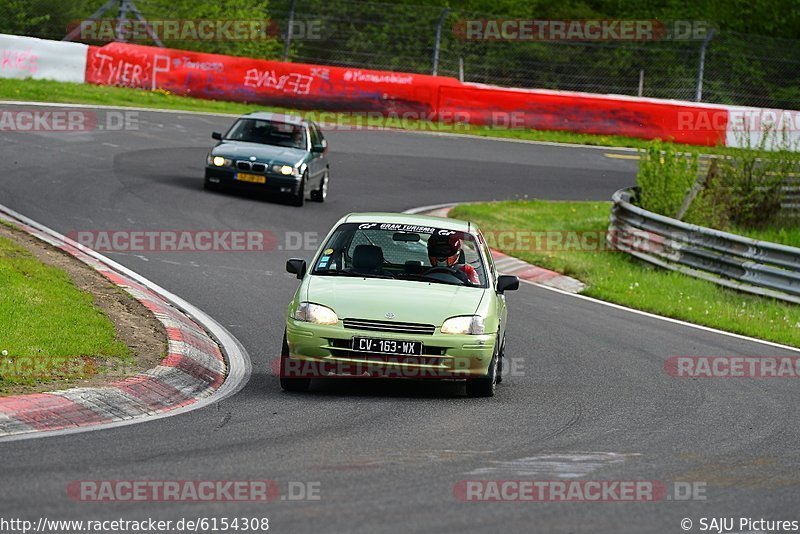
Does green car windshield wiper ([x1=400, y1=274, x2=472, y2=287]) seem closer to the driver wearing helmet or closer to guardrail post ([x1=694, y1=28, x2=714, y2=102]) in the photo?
the driver wearing helmet

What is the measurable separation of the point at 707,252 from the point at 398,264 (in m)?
8.92

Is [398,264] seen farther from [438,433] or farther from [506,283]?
[438,433]

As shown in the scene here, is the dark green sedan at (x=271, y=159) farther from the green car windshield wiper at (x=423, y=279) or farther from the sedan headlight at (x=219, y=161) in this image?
the green car windshield wiper at (x=423, y=279)

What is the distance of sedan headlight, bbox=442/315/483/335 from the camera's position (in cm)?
1016

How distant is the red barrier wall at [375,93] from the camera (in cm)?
3291

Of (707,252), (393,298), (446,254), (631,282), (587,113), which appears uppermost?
(587,113)

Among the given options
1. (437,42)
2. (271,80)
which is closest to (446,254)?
(271,80)

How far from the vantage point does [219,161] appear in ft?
72.6

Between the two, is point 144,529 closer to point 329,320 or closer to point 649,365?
point 329,320

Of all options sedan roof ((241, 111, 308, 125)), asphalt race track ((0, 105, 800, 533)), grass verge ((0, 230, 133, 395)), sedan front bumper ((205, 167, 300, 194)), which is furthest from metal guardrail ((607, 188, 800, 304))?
grass verge ((0, 230, 133, 395))

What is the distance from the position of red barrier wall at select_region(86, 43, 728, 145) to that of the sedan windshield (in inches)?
388

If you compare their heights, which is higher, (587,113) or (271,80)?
(271,80)

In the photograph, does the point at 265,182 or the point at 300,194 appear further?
the point at 300,194

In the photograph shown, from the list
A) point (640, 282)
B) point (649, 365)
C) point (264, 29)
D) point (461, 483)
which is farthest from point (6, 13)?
point (461, 483)
